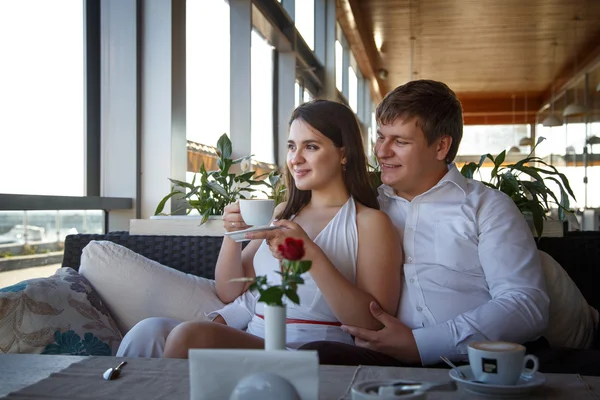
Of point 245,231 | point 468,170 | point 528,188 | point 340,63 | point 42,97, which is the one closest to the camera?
point 245,231

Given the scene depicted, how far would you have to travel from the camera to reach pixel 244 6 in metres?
4.28

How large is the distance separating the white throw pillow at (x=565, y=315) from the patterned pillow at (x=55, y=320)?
1.24m

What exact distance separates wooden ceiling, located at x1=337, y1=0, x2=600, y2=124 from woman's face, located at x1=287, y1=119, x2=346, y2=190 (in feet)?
20.6

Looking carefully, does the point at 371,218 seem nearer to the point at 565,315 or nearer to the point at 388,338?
the point at 388,338

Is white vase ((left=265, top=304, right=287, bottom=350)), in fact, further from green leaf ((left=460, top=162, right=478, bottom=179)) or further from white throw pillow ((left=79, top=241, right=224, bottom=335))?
green leaf ((left=460, top=162, right=478, bottom=179))

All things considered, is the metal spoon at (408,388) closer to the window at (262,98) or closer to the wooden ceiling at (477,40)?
the window at (262,98)

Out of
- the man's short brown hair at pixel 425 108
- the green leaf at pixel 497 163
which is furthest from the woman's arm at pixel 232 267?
the green leaf at pixel 497 163

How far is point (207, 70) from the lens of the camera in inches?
158

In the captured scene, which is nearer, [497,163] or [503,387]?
[503,387]

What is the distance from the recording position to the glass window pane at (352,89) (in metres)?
9.89

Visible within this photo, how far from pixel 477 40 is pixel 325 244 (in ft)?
30.7

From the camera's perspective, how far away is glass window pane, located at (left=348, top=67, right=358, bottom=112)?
989 cm

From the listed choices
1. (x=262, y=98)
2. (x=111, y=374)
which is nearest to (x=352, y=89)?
(x=262, y=98)

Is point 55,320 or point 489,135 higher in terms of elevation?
point 489,135
